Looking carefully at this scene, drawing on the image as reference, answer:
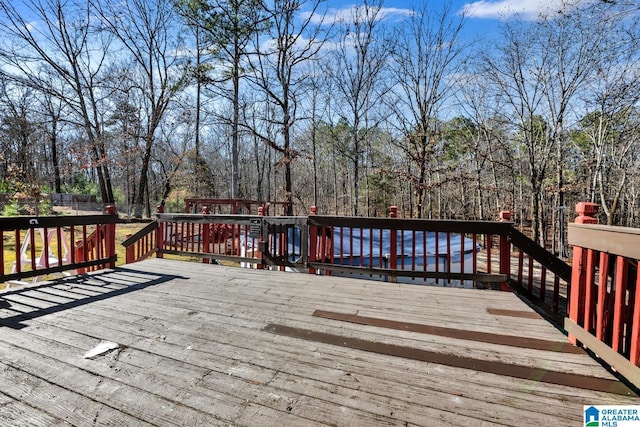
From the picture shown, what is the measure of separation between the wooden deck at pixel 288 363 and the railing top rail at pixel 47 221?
0.70m

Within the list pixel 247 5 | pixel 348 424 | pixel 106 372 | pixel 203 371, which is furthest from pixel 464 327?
pixel 247 5

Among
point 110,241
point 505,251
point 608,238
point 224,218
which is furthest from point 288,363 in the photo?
point 110,241

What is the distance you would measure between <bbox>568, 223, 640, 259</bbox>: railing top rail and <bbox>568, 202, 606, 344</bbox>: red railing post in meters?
0.07

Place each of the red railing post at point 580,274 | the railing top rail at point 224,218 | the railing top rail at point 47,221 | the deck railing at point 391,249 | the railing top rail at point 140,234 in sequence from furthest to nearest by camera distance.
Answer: the railing top rail at point 140,234 → the railing top rail at point 224,218 → the deck railing at point 391,249 → the railing top rail at point 47,221 → the red railing post at point 580,274

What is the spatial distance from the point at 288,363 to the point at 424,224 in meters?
2.42

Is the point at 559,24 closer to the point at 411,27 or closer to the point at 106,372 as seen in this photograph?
the point at 411,27

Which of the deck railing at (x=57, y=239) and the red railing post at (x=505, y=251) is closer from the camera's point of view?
the deck railing at (x=57, y=239)

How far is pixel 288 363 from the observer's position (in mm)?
1773

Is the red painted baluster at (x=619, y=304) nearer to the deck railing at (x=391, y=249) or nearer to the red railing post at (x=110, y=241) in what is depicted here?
the deck railing at (x=391, y=249)

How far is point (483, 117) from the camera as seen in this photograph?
1463cm

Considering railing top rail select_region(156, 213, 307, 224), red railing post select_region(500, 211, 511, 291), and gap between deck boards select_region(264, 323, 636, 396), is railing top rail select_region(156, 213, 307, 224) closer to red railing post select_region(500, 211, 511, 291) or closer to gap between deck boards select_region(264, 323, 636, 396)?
gap between deck boards select_region(264, 323, 636, 396)

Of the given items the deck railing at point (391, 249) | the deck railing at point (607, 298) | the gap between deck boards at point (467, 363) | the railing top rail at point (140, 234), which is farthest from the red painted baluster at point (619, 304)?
the railing top rail at point (140, 234)

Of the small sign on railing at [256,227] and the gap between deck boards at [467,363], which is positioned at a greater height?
the small sign on railing at [256,227]

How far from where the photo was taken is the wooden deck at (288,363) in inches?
53.6
